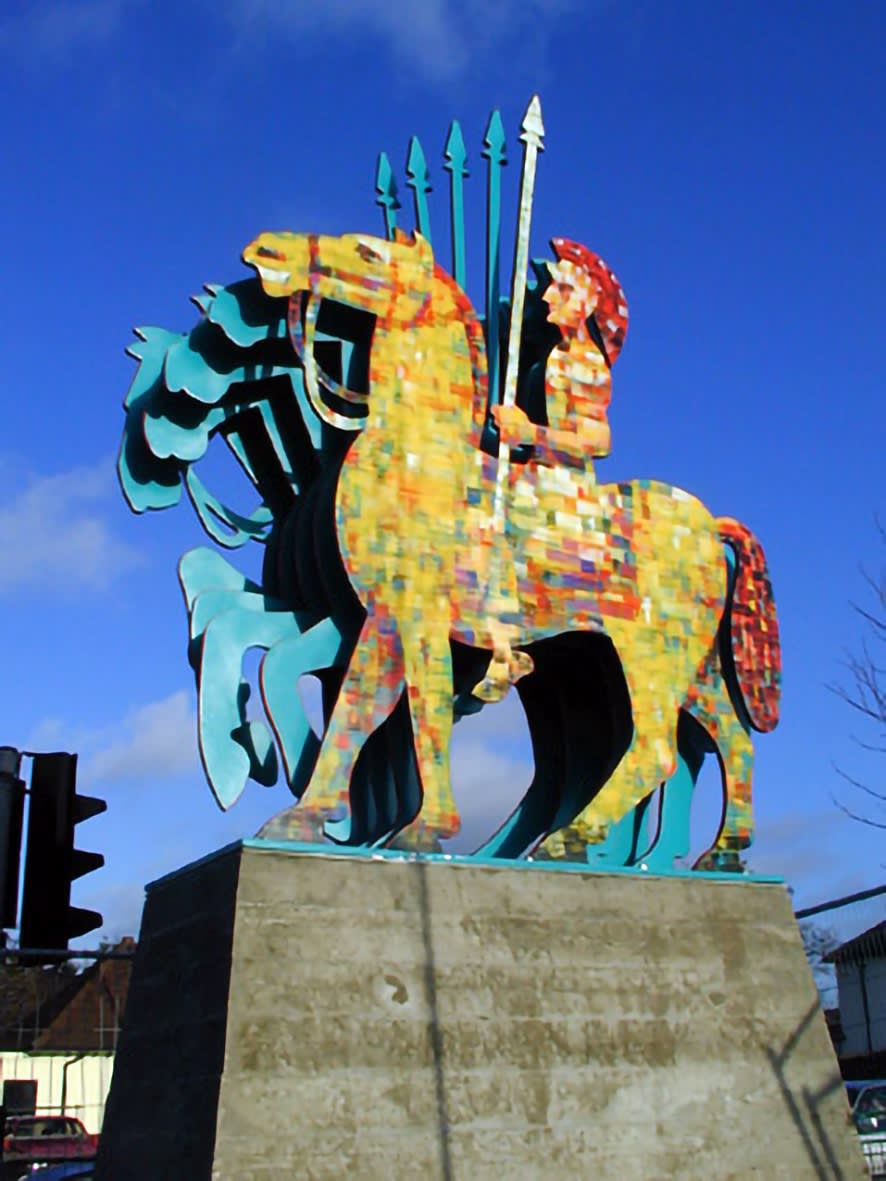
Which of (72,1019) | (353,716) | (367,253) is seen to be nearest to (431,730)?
(353,716)

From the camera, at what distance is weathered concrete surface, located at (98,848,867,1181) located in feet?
27.0

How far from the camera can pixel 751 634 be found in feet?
37.6

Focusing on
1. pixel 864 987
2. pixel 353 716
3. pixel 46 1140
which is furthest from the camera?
pixel 46 1140

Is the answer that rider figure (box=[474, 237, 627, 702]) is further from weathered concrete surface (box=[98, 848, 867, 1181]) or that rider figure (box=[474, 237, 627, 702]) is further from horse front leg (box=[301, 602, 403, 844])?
weathered concrete surface (box=[98, 848, 867, 1181])

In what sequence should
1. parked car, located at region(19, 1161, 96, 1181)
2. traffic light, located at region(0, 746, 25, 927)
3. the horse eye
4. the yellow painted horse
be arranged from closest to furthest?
1. traffic light, located at region(0, 746, 25, 927)
2. the yellow painted horse
3. the horse eye
4. parked car, located at region(19, 1161, 96, 1181)

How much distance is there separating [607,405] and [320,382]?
2.39 metres

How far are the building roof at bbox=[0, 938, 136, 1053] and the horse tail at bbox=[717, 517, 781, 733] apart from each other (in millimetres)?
21324

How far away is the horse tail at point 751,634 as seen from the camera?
37.0 feet

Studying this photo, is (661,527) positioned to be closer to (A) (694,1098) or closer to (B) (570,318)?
(B) (570,318)

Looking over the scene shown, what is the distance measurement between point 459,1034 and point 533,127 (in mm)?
7031

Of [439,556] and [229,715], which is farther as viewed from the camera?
[439,556]

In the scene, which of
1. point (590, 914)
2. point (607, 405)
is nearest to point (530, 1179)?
point (590, 914)

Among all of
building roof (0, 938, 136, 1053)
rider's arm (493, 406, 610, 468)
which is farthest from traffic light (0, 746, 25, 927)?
building roof (0, 938, 136, 1053)

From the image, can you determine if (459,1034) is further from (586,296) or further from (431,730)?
(586,296)
